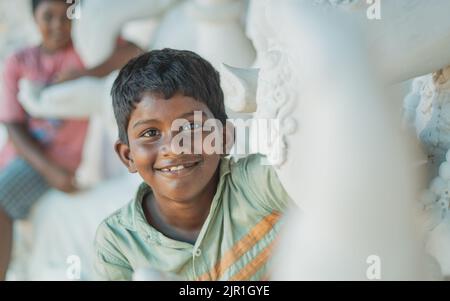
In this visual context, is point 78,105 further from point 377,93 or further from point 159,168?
point 377,93

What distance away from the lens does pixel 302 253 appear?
2.80 feet

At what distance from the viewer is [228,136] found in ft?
3.33

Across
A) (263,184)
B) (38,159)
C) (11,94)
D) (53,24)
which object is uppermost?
(53,24)

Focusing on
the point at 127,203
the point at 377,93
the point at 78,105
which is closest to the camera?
the point at 377,93

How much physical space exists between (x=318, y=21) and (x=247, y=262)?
1.18ft

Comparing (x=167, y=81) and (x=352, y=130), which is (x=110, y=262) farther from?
(x=352, y=130)

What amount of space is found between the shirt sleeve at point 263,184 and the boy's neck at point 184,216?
0.17 feet

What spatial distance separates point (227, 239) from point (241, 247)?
2cm

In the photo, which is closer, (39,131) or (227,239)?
(227,239)

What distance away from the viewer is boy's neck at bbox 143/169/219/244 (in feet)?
3.30

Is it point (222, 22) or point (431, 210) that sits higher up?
point (222, 22)

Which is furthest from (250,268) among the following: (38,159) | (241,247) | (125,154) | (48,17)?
(48,17)

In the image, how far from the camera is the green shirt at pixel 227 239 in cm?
97

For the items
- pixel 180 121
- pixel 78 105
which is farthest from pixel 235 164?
pixel 78 105
